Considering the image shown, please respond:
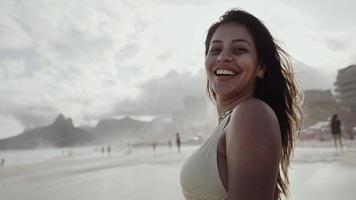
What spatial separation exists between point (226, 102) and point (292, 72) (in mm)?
529

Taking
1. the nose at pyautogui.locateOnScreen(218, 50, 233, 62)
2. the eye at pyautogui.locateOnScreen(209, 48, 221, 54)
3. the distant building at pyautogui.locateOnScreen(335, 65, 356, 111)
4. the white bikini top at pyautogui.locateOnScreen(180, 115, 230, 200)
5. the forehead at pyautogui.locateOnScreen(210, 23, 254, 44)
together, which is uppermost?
the distant building at pyautogui.locateOnScreen(335, 65, 356, 111)

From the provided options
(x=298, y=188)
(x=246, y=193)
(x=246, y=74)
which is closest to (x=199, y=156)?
(x=246, y=193)

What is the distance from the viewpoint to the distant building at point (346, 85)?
118 metres

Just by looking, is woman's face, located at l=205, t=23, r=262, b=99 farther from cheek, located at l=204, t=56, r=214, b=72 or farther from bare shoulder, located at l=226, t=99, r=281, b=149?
bare shoulder, located at l=226, t=99, r=281, b=149

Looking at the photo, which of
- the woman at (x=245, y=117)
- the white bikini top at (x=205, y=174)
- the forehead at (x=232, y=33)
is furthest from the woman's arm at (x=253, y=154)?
the forehead at (x=232, y=33)

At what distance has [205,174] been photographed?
1.68 metres

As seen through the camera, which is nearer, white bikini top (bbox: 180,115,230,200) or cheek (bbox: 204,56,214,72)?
white bikini top (bbox: 180,115,230,200)

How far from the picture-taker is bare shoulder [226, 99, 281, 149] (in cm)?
140

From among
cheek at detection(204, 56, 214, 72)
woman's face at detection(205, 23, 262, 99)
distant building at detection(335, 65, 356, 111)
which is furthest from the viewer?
distant building at detection(335, 65, 356, 111)

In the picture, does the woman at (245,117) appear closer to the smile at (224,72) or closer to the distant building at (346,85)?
the smile at (224,72)

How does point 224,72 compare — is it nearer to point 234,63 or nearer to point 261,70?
point 234,63

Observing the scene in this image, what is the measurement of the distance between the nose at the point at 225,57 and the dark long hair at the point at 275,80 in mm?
184

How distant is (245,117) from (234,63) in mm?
542

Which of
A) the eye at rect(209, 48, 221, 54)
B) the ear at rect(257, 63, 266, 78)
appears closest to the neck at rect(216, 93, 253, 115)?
the ear at rect(257, 63, 266, 78)
